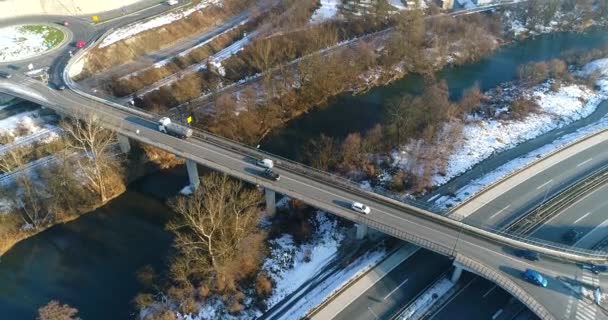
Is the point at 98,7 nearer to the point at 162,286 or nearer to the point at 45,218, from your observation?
the point at 45,218

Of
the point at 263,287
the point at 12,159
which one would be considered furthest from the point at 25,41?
the point at 263,287

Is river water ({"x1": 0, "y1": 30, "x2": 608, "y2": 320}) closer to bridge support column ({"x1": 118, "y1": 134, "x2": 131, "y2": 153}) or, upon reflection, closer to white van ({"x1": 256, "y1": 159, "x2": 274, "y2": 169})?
bridge support column ({"x1": 118, "y1": 134, "x2": 131, "y2": 153})

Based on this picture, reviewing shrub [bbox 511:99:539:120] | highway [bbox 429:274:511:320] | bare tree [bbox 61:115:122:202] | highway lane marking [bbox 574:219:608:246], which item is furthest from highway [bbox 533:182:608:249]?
bare tree [bbox 61:115:122:202]

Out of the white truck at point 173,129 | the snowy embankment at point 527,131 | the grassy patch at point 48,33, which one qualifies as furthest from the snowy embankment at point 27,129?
the snowy embankment at point 527,131

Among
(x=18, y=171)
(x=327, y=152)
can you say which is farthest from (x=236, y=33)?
(x=18, y=171)

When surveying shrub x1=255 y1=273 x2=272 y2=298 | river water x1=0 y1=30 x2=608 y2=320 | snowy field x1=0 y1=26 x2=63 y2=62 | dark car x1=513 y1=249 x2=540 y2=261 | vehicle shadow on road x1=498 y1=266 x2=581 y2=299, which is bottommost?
river water x1=0 y1=30 x2=608 y2=320

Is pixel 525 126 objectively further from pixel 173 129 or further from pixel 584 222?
pixel 173 129
